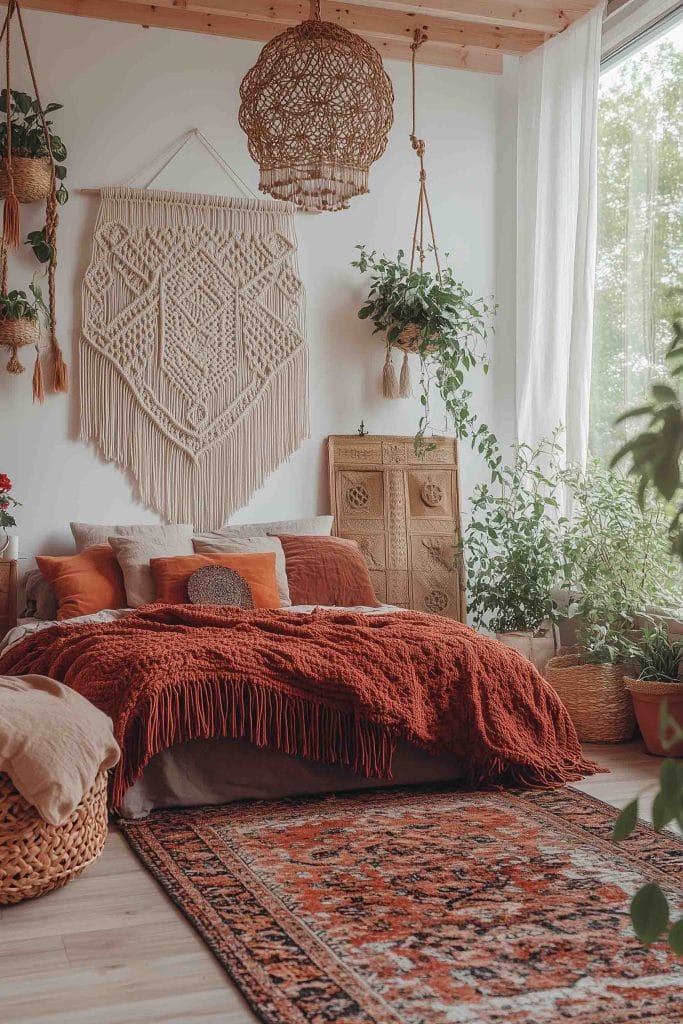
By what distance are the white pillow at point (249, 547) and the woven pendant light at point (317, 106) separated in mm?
1790

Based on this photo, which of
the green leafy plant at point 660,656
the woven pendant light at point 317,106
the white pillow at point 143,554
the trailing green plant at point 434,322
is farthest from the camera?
the trailing green plant at point 434,322

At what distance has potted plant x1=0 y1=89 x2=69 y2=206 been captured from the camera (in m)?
4.83

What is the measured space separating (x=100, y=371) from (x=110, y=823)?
8.25ft

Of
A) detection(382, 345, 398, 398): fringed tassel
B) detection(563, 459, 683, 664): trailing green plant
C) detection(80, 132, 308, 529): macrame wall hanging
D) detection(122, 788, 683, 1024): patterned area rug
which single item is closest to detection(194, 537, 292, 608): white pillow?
detection(80, 132, 308, 529): macrame wall hanging

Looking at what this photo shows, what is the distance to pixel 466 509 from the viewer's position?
5.84 m

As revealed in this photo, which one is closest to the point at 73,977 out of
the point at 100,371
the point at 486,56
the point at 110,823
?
the point at 110,823

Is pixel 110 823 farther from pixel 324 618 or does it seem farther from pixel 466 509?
pixel 466 509

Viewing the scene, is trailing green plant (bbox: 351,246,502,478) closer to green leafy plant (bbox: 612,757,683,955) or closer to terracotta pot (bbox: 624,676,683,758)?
terracotta pot (bbox: 624,676,683,758)

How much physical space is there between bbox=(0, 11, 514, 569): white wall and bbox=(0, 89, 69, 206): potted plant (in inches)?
6.6

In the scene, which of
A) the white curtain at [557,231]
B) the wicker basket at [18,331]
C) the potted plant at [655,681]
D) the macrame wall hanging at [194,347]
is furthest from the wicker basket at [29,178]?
the potted plant at [655,681]

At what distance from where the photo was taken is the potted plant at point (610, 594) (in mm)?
4531

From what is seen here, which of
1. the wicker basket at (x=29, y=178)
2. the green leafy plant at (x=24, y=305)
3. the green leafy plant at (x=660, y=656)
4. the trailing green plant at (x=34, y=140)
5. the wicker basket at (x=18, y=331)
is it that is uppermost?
the trailing green plant at (x=34, y=140)

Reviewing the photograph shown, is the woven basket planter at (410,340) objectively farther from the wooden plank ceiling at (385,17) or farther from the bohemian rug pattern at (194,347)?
the wooden plank ceiling at (385,17)

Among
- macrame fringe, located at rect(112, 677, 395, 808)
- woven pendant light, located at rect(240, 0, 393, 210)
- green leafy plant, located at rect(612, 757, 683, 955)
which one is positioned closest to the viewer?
green leafy plant, located at rect(612, 757, 683, 955)
